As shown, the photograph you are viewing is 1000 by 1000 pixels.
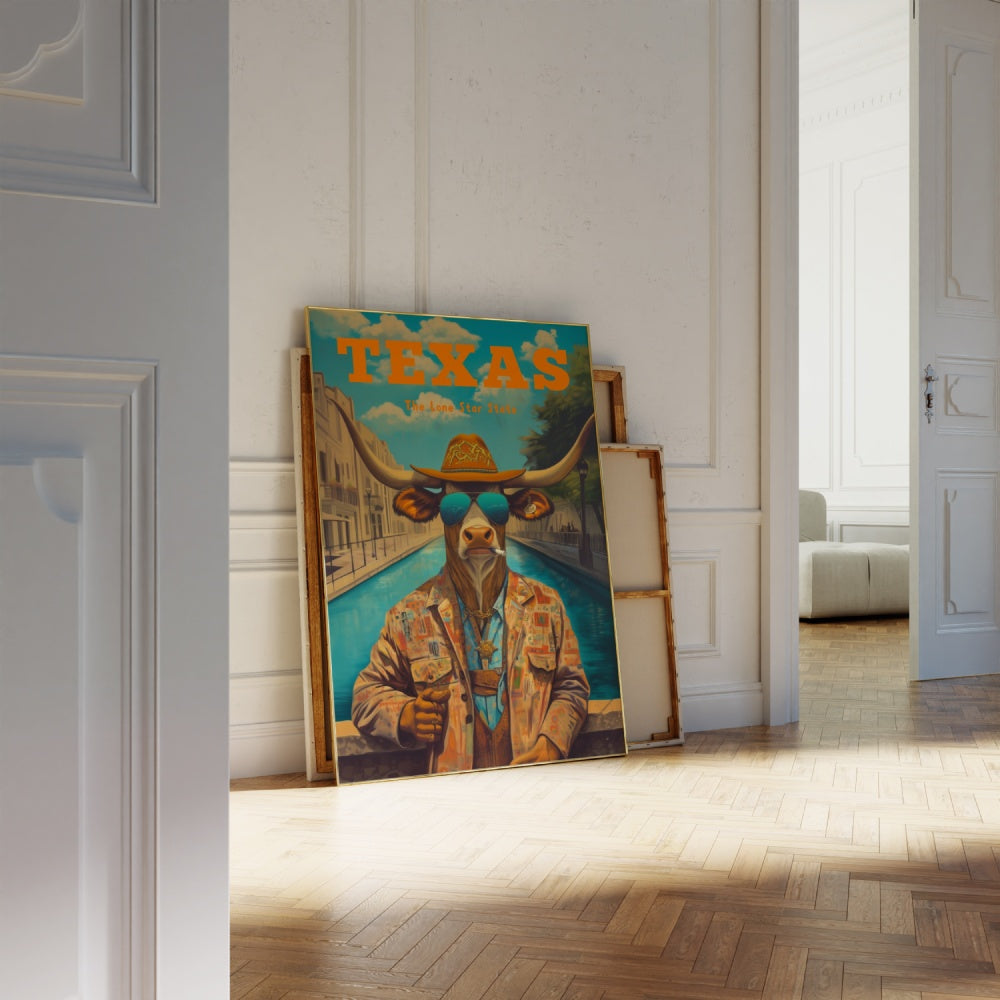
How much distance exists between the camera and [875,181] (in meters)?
9.07

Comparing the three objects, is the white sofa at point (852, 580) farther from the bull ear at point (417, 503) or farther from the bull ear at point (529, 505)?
the bull ear at point (417, 503)

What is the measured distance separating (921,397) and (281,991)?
14.2 ft

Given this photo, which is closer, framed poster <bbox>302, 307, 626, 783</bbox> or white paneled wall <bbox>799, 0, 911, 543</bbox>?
framed poster <bbox>302, 307, 626, 783</bbox>

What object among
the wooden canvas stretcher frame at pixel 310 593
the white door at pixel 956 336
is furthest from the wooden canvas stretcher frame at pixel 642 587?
the white door at pixel 956 336

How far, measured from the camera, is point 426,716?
11.6 ft

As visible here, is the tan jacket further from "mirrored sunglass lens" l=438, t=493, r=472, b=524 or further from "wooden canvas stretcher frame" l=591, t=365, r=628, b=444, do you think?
"wooden canvas stretcher frame" l=591, t=365, r=628, b=444

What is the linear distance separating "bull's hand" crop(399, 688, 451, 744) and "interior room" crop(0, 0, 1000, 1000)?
195mm

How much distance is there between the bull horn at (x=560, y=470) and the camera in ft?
12.5

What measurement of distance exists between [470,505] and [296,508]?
1.92 ft

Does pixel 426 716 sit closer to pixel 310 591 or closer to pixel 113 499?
pixel 310 591

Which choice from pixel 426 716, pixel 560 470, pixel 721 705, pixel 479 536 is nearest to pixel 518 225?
pixel 560 470

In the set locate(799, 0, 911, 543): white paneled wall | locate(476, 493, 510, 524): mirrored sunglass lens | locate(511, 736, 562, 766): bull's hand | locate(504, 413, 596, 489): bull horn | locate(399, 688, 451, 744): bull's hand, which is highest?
locate(799, 0, 911, 543): white paneled wall

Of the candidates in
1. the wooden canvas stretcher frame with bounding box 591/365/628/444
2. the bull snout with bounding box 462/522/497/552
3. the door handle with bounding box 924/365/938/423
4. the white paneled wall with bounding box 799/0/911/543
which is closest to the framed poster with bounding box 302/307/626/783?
the bull snout with bounding box 462/522/497/552

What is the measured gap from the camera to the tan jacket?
3.50 m
